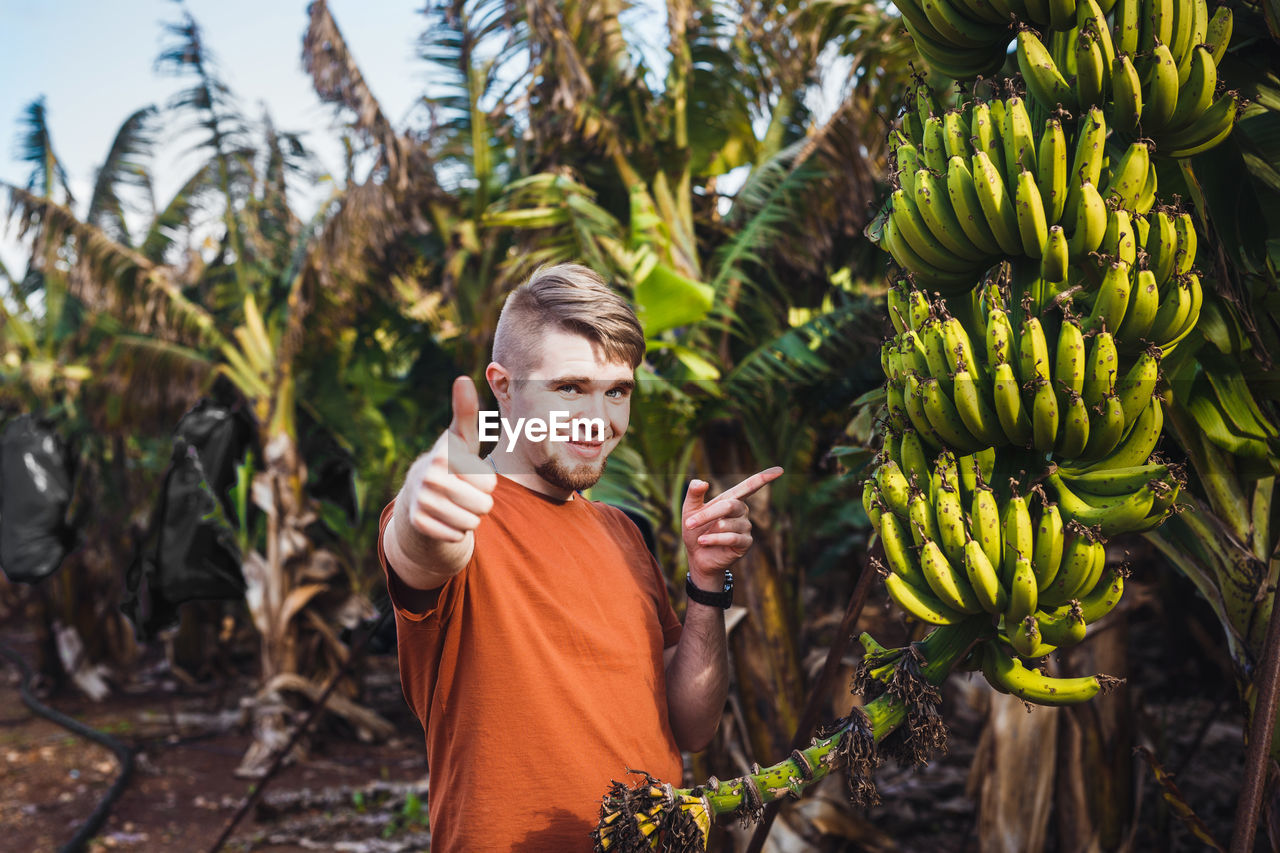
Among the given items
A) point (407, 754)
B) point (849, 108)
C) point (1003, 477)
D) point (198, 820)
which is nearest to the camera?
point (1003, 477)

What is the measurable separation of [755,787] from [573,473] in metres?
0.56

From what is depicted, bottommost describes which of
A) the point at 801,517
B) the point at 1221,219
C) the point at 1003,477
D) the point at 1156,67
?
the point at 801,517

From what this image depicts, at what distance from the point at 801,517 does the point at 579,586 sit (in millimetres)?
3403

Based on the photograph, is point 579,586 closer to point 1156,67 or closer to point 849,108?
point 1156,67

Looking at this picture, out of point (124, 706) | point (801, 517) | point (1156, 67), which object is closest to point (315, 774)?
point (124, 706)

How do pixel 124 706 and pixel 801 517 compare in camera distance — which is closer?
pixel 801 517

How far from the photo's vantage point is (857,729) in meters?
1.27

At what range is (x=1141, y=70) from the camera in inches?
59.4

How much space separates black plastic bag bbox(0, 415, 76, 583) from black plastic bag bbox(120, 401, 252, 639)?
1.89 m

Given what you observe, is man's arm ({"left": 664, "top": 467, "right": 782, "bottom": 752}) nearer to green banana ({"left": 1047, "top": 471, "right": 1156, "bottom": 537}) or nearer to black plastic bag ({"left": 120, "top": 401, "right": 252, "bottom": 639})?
green banana ({"left": 1047, "top": 471, "right": 1156, "bottom": 537})

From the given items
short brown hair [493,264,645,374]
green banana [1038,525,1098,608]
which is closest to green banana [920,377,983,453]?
green banana [1038,525,1098,608]

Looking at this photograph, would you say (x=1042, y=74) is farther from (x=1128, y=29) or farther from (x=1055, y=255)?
(x=1055, y=255)

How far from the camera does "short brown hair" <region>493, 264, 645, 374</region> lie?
104 centimetres

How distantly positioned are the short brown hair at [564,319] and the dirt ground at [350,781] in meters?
3.19
